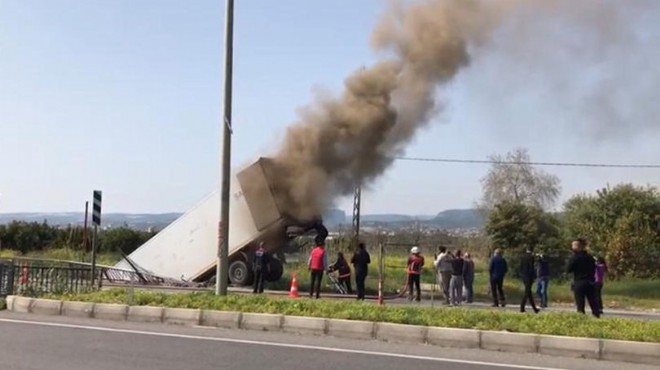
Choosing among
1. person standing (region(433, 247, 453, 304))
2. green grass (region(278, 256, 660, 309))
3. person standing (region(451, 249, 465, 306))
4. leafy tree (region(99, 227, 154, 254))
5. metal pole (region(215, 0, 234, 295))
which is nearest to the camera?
metal pole (region(215, 0, 234, 295))

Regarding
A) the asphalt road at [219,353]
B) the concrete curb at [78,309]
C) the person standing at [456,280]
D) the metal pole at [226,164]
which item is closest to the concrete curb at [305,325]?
the asphalt road at [219,353]

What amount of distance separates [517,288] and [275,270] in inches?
361

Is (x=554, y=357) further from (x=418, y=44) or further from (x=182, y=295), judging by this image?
(x=418, y=44)

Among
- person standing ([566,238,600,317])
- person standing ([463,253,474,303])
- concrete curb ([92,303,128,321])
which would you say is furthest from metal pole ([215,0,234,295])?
person standing ([463,253,474,303])

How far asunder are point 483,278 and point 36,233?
97.5 feet

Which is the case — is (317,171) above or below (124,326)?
above

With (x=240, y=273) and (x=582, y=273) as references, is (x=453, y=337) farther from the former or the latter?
(x=240, y=273)

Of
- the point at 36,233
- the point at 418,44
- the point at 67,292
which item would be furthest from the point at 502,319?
the point at 36,233

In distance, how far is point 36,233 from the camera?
47562mm

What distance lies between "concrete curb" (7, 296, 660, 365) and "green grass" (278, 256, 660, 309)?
11391 millimetres

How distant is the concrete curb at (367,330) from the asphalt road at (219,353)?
27 cm

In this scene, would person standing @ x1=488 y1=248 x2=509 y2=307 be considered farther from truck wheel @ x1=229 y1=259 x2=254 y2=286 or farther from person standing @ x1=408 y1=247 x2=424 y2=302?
truck wheel @ x1=229 y1=259 x2=254 y2=286

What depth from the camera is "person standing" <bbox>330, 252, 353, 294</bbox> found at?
2139cm

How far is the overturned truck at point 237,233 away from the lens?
22.2 metres
